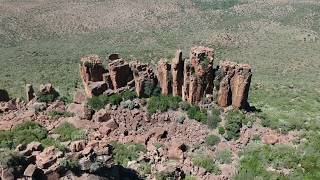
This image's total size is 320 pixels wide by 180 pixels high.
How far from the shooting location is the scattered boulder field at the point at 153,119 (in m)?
38.6

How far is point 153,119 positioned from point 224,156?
775 centimetres

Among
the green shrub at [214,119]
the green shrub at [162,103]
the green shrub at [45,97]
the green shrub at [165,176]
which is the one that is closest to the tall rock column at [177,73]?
the green shrub at [162,103]

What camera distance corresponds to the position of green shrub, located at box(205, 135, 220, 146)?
137 ft

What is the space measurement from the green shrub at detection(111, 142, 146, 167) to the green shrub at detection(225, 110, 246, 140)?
A: 7190 millimetres

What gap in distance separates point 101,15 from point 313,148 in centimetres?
8758

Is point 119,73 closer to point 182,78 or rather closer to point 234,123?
point 182,78

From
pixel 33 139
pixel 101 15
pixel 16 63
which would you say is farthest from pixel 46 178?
pixel 101 15

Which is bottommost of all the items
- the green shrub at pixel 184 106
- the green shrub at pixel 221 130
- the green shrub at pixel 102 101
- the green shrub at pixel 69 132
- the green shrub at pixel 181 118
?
the green shrub at pixel 221 130

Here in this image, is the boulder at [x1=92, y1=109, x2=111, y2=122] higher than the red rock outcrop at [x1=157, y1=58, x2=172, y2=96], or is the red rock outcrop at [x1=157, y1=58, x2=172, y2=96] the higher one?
the red rock outcrop at [x1=157, y1=58, x2=172, y2=96]

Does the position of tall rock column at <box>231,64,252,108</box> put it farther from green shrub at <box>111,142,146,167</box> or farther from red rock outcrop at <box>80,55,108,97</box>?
red rock outcrop at <box>80,55,108,97</box>

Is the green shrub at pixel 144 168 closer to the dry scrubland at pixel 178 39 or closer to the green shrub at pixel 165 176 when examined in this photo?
the green shrub at pixel 165 176

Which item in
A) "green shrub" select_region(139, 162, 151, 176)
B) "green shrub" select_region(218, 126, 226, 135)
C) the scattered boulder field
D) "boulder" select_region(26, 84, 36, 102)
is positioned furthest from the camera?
"boulder" select_region(26, 84, 36, 102)

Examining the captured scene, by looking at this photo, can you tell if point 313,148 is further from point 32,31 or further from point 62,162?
point 32,31

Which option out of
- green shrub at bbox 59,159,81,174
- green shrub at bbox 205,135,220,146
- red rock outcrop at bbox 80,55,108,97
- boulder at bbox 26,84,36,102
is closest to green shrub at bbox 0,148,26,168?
green shrub at bbox 59,159,81,174
